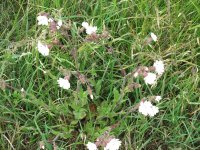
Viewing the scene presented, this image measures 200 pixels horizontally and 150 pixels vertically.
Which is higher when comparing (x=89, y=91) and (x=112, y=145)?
(x=89, y=91)

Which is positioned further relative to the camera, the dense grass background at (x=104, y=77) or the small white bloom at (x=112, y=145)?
the dense grass background at (x=104, y=77)

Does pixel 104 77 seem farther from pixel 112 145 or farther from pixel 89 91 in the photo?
pixel 112 145

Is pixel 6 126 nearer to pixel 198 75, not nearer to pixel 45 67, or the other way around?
pixel 45 67

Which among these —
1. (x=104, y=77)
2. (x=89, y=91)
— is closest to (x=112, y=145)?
(x=89, y=91)

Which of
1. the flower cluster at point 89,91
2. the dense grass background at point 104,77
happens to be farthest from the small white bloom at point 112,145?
the dense grass background at point 104,77

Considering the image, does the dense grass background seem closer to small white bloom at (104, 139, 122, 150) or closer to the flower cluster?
the flower cluster

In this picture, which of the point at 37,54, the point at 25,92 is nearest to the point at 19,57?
the point at 37,54

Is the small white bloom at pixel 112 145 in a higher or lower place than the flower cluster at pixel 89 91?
lower

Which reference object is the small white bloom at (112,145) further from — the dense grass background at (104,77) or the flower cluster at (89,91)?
the dense grass background at (104,77)
